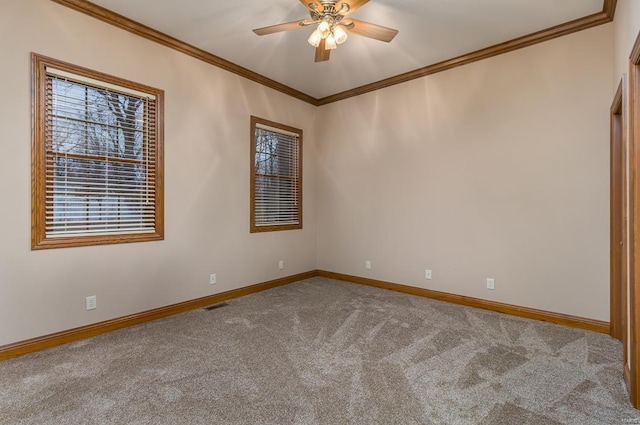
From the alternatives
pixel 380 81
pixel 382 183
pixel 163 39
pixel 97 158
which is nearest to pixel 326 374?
pixel 97 158

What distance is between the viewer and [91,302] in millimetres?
2902

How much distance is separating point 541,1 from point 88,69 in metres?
4.09

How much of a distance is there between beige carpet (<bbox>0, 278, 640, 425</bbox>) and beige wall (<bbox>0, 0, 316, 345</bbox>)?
41cm

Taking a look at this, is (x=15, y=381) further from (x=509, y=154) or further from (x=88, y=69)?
(x=509, y=154)

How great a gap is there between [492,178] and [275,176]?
288 cm

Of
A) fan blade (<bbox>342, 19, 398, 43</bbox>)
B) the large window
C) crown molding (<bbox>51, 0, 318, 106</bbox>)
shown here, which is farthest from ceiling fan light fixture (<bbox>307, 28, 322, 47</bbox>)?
the large window

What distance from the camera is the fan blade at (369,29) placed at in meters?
2.61

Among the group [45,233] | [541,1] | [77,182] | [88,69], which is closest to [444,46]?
[541,1]

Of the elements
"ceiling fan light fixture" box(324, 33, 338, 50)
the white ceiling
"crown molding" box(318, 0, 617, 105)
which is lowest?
"ceiling fan light fixture" box(324, 33, 338, 50)

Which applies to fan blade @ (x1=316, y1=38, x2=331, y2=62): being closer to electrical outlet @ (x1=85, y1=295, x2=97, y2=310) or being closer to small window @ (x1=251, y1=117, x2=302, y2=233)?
small window @ (x1=251, y1=117, x2=302, y2=233)

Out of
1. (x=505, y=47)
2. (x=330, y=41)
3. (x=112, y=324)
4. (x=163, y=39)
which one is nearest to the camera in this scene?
(x=330, y=41)

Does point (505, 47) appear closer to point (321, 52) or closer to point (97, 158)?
point (321, 52)

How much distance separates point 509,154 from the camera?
11.4 feet

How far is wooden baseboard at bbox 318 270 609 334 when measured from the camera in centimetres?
301
